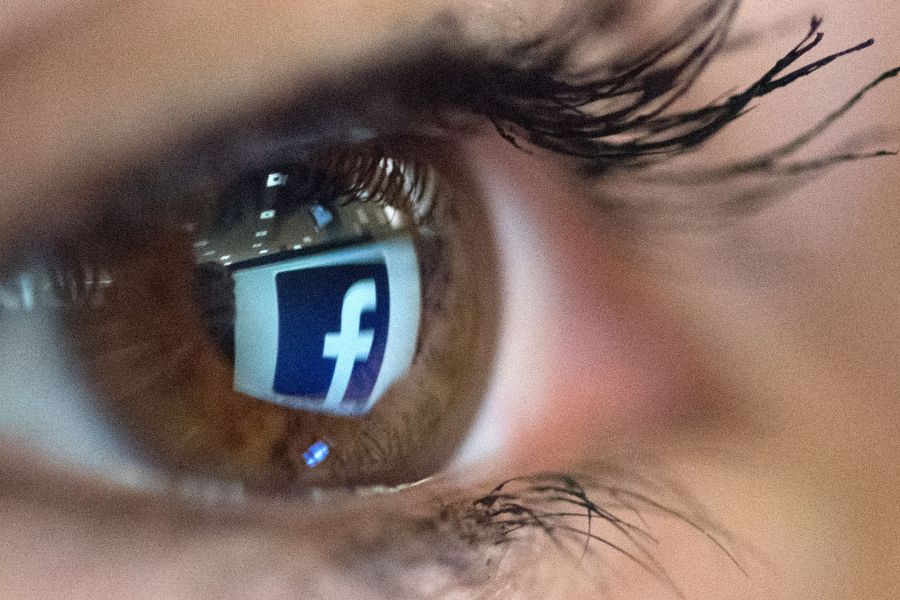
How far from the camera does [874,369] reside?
1.86 ft

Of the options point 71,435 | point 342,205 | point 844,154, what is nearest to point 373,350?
point 342,205

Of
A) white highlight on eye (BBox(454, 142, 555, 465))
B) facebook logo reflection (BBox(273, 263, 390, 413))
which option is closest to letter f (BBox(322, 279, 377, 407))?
facebook logo reflection (BBox(273, 263, 390, 413))

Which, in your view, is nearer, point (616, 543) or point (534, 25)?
point (534, 25)

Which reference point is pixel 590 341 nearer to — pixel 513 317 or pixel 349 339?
pixel 513 317

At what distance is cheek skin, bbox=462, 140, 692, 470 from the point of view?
0.57m

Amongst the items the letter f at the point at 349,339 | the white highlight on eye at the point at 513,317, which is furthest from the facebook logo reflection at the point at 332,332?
the white highlight on eye at the point at 513,317

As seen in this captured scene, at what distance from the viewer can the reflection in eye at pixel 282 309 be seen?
514mm

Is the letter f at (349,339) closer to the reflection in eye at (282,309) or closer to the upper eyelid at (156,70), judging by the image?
the reflection in eye at (282,309)

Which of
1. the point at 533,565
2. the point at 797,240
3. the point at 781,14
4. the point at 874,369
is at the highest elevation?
the point at 781,14

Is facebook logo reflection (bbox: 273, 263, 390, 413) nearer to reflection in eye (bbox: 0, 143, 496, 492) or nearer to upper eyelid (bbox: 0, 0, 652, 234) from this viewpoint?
A: reflection in eye (bbox: 0, 143, 496, 492)

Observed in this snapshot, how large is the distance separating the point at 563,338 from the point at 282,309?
0.73 feet

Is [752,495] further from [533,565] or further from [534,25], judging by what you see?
[534,25]

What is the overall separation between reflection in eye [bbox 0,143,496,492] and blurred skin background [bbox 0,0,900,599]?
0.11 feet

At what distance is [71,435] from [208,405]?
0.34ft
